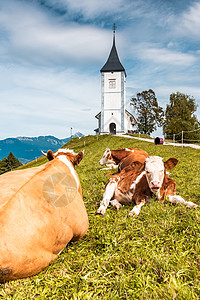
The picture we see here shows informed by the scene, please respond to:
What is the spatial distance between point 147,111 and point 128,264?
62242 millimetres

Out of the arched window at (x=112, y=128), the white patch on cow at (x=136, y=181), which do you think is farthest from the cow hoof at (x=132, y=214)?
the arched window at (x=112, y=128)

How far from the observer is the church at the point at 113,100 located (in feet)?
185

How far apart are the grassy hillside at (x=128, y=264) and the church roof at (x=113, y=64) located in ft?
185

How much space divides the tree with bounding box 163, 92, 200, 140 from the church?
447 inches

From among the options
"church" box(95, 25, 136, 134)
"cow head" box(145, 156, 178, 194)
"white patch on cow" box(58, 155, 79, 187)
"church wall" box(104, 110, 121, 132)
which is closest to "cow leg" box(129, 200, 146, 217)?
"cow head" box(145, 156, 178, 194)

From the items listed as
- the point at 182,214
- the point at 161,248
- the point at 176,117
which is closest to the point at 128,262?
the point at 161,248

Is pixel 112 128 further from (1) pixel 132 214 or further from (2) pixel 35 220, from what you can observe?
(2) pixel 35 220

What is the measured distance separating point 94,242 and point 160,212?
5.04 feet

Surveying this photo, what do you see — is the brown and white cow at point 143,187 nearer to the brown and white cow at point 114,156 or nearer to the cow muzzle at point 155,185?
the cow muzzle at point 155,185

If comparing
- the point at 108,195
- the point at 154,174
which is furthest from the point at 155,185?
the point at 108,195

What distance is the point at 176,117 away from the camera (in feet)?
210

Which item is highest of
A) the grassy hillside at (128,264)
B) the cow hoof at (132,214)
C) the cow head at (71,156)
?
the cow head at (71,156)

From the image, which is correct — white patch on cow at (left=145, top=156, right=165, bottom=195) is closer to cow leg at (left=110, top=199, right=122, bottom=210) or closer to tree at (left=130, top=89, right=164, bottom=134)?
cow leg at (left=110, top=199, right=122, bottom=210)

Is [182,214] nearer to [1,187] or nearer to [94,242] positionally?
[94,242]
